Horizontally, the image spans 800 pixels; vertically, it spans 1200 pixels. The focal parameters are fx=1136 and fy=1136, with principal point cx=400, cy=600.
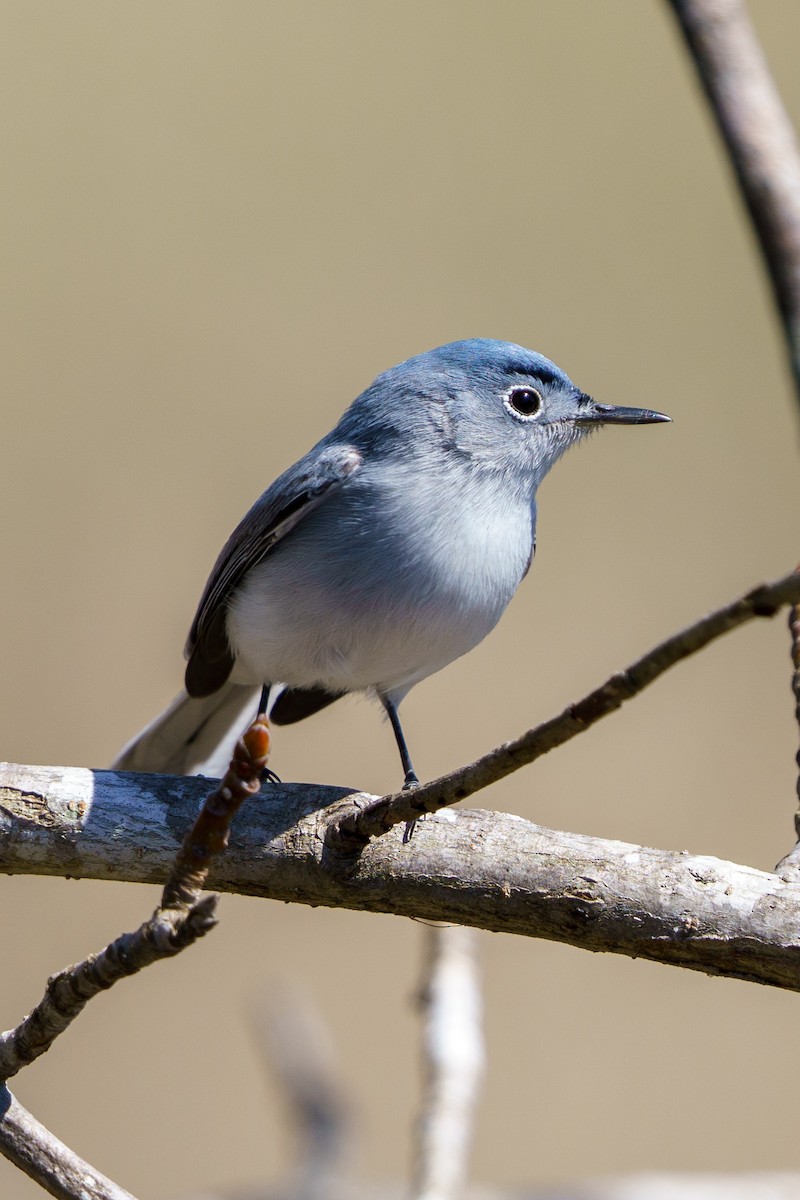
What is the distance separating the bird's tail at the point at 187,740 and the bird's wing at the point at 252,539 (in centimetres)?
4

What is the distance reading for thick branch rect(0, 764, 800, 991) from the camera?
147cm

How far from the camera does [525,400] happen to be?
7.35ft

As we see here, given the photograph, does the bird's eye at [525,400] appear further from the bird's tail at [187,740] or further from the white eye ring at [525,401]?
the bird's tail at [187,740]

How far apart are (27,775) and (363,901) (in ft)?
1.81

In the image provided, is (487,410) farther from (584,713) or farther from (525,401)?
(584,713)

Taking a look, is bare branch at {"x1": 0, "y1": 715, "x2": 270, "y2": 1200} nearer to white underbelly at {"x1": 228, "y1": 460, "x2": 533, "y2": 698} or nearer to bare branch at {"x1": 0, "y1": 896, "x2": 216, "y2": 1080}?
bare branch at {"x1": 0, "y1": 896, "x2": 216, "y2": 1080}

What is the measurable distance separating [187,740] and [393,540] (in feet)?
2.52

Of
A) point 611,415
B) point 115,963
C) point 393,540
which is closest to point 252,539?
point 393,540

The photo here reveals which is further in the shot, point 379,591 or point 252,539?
point 252,539

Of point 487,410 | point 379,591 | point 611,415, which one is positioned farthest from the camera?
point 611,415

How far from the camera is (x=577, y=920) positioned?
4.97 feet

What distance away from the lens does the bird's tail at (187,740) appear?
95.4 inches

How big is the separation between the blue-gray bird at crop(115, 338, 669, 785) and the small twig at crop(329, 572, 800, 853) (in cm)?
62

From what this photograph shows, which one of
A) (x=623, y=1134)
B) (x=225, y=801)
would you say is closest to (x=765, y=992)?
(x=623, y=1134)
